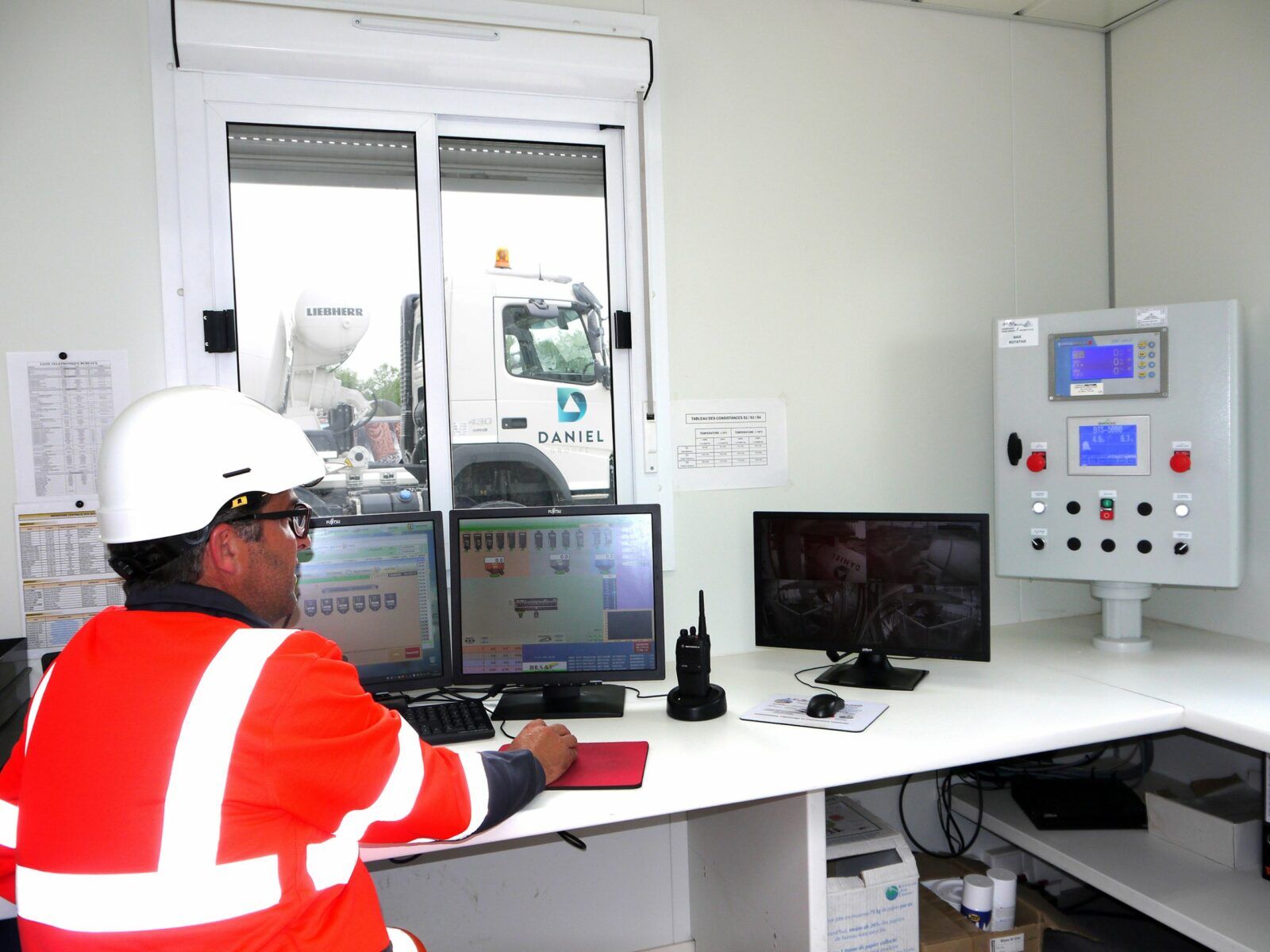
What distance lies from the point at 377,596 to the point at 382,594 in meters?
0.01

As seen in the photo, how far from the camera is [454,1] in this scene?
7.21 feet

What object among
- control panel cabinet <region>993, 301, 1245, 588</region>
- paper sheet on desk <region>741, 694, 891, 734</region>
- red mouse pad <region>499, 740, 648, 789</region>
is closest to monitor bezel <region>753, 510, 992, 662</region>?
paper sheet on desk <region>741, 694, 891, 734</region>

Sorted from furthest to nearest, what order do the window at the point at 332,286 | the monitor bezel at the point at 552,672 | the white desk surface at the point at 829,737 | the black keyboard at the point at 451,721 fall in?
the window at the point at 332,286 → the monitor bezel at the point at 552,672 → the black keyboard at the point at 451,721 → the white desk surface at the point at 829,737

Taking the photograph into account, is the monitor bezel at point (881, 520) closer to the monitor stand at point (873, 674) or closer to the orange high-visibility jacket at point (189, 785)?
the monitor stand at point (873, 674)

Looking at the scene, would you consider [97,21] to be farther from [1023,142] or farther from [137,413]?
[1023,142]

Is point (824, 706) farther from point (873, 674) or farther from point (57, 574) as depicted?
point (57, 574)

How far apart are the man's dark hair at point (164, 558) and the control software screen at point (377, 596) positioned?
76 centimetres

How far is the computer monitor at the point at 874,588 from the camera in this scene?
2.07m

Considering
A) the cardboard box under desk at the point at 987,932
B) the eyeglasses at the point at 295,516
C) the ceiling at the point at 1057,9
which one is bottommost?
the cardboard box under desk at the point at 987,932

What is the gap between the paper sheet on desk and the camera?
5.95ft

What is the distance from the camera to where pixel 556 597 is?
6.64 ft

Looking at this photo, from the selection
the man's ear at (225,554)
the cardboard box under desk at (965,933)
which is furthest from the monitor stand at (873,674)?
the man's ear at (225,554)

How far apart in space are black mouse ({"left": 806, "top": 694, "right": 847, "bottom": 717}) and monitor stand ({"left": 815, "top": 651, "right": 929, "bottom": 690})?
0.26m

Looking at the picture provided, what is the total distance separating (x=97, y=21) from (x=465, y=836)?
192 cm
